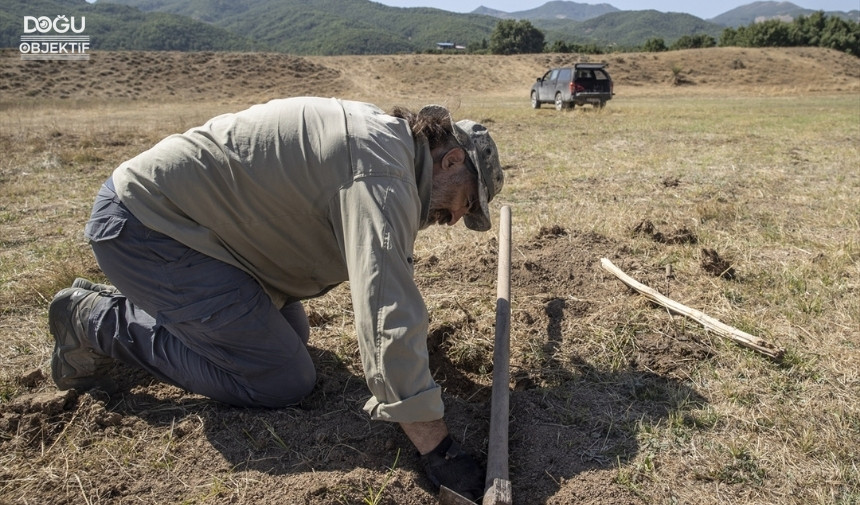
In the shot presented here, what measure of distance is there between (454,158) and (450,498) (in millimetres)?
1132

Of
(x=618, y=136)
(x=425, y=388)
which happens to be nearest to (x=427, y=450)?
(x=425, y=388)

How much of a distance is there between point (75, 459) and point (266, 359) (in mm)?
740

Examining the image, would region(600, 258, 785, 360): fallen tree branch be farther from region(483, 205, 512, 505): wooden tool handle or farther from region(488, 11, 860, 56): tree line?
region(488, 11, 860, 56): tree line

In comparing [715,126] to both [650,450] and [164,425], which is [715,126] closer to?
[650,450]

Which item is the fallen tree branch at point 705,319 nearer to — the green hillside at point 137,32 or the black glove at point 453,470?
the black glove at point 453,470

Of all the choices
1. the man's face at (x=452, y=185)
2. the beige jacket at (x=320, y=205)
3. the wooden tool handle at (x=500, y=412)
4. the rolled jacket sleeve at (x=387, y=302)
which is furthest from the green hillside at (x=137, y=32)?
the rolled jacket sleeve at (x=387, y=302)

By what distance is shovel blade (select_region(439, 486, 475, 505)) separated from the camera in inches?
73.7

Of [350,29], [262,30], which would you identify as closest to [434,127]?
[350,29]

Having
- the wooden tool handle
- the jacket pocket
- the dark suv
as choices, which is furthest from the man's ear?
the dark suv

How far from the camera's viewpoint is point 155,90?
26.6m

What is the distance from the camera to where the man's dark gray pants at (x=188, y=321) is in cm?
221

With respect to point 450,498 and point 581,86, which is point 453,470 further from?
point 581,86

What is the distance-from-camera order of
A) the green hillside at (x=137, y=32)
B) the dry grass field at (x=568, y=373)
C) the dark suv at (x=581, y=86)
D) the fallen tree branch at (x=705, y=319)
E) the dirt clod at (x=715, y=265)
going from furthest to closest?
the green hillside at (x=137, y=32)
the dark suv at (x=581, y=86)
the dirt clod at (x=715, y=265)
the fallen tree branch at (x=705, y=319)
the dry grass field at (x=568, y=373)

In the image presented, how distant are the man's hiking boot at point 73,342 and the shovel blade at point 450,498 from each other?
60.6 inches
